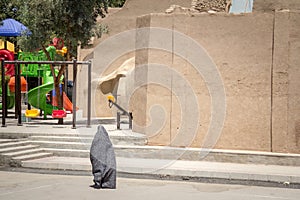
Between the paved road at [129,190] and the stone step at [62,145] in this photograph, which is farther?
the stone step at [62,145]

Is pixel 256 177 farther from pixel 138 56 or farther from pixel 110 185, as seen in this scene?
pixel 138 56

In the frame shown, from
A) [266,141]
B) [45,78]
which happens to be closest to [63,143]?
[266,141]

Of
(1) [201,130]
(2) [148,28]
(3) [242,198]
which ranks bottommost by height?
(3) [242,198]

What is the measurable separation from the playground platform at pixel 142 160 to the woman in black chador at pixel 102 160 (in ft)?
6.94

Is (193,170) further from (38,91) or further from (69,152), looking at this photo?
(38,91)

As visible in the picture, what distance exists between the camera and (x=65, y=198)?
896cm

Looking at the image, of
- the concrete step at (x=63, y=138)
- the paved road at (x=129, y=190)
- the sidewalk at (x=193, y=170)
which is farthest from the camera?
the concrete step at (x=63, y=138)

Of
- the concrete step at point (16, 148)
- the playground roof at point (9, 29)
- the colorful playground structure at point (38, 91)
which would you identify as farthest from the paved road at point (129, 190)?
the playground roof at point (9, 29)

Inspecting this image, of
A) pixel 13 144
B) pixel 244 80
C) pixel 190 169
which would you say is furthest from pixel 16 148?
pixel 244 80

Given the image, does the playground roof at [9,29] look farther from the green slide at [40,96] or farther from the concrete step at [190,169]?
the concrete step at [190,169]

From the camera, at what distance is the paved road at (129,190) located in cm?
925

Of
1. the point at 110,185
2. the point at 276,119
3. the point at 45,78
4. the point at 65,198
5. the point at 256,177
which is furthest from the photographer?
the point at 45,78

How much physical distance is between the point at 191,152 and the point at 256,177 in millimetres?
2452

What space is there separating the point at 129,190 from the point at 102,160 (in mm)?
822
